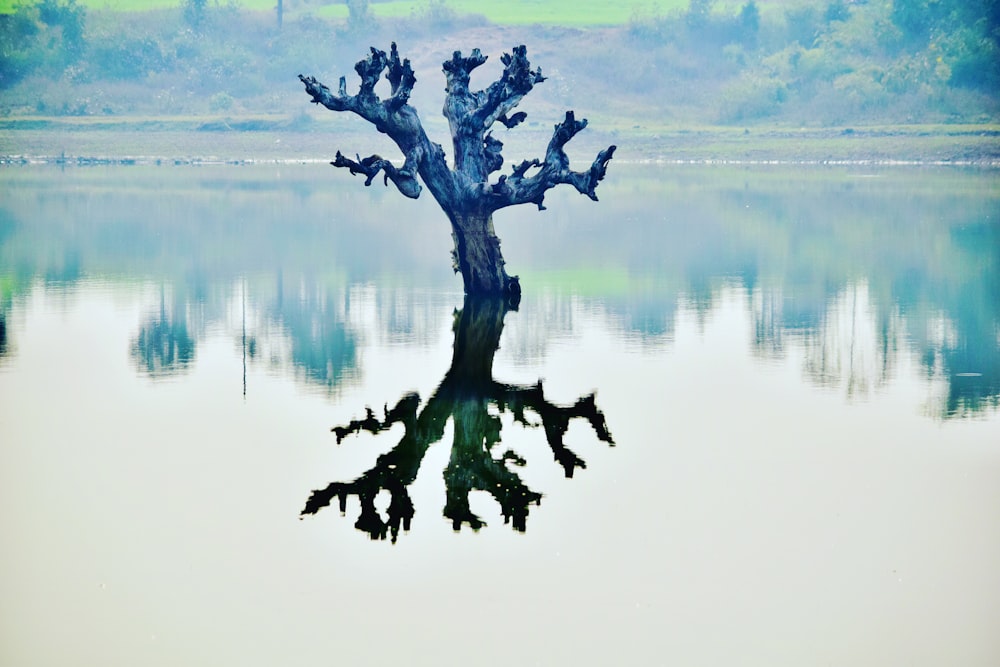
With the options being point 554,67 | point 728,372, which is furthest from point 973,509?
point 554,67

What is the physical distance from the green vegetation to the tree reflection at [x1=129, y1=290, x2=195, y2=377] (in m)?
66.3

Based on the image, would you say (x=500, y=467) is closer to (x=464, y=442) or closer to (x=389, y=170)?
(x=464, y=442)

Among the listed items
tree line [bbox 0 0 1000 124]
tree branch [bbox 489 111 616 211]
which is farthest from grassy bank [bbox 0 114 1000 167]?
tree branch [bbox 489 111 616 211]

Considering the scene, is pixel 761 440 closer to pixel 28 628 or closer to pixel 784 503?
pixel 784 503

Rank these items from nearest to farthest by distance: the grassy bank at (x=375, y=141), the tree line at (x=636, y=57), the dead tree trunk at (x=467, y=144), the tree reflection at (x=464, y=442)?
the tree reflection at (x=464, y=442)
the dead tree trunk at (x=467, y=144)
the grassy bank at (x=375, y=141)
the tree line at (x=636, y=57)

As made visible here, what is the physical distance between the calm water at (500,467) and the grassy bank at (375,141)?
2098 inches

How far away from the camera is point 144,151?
277 feet

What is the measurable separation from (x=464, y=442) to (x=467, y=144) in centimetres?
1189

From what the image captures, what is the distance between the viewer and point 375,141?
85.1m

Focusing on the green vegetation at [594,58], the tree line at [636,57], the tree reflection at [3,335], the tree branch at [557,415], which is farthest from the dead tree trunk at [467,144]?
the tree line at [636,57]

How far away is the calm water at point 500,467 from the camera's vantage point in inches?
403

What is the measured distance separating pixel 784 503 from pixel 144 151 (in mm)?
75258

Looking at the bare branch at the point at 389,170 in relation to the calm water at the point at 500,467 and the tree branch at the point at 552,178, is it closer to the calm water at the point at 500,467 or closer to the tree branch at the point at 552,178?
the tree branch at the point at 552,178

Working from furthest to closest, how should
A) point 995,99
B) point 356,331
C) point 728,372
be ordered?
point 995,99 < point 356,331 < point 728,372
